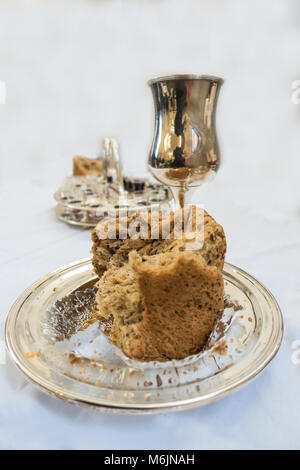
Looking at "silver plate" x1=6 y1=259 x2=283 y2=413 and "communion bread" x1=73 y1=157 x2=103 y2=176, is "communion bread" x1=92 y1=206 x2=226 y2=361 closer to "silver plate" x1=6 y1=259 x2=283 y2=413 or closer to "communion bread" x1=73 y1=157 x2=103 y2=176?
"silver plate" x1=6 y1=259 x2=283 y2=413

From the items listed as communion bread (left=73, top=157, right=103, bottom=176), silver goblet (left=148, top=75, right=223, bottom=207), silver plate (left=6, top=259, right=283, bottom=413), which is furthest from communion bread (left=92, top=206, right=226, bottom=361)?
communion bread (left=73, top=157, right=103, bottom=176)

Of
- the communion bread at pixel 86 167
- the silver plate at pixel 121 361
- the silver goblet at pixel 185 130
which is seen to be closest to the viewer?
the silver plate at pixel 121 361

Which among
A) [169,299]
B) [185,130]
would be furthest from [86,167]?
[169,299]

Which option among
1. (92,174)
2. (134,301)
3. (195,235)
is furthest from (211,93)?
(92,174)

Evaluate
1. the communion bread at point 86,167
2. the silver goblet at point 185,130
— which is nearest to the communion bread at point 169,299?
the silver goblet at point 185,130

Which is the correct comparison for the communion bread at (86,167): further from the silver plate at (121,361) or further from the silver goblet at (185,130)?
the silver plate at (121,361)
